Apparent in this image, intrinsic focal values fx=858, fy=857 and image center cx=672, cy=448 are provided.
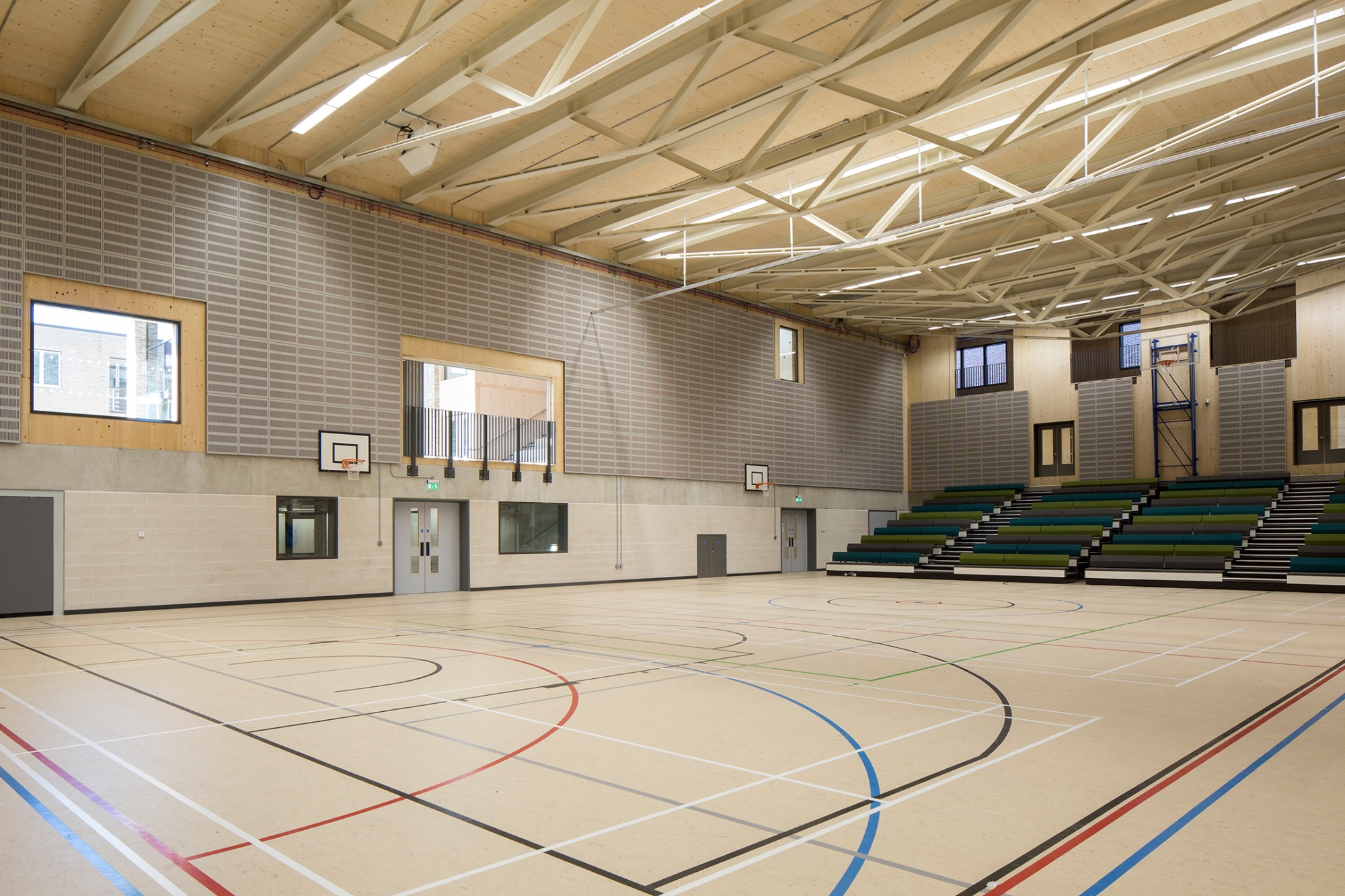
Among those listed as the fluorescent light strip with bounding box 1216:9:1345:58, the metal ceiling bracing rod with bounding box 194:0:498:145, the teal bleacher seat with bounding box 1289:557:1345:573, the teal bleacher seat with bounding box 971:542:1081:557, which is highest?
the fluorescent light strip with bounding box 1216:9:1345:58

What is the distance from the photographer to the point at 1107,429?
32.2 m

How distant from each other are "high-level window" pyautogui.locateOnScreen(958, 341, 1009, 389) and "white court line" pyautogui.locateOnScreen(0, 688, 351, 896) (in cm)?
3392

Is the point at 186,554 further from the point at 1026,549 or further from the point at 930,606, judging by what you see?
the point at 1026,549

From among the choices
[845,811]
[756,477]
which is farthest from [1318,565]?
[845,811]

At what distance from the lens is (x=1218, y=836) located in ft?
13.4

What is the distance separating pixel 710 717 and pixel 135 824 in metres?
3.83

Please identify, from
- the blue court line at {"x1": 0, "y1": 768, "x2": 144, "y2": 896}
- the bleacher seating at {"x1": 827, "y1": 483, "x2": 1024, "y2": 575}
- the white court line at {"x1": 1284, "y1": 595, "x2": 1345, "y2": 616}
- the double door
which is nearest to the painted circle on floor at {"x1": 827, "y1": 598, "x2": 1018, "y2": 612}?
the white court line at {"x1": 1284, "y1": 595, "x2": 1345, "y2": 616}

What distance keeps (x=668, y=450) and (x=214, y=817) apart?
74.4 ft

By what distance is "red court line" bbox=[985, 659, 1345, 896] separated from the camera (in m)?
3.55

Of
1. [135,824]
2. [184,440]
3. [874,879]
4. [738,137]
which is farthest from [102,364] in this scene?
[874,879]

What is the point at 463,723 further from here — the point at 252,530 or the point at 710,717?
the point at 252,530

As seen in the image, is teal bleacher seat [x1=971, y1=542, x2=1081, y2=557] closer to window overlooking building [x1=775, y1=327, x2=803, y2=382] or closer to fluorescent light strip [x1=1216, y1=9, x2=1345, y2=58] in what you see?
window overlooking building [x1=775, y1=327, x2=803, y2=382]

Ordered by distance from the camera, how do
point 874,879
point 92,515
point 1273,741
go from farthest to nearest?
point 92,515, point 1273,741, point 874,879

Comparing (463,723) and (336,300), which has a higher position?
(336,300)
